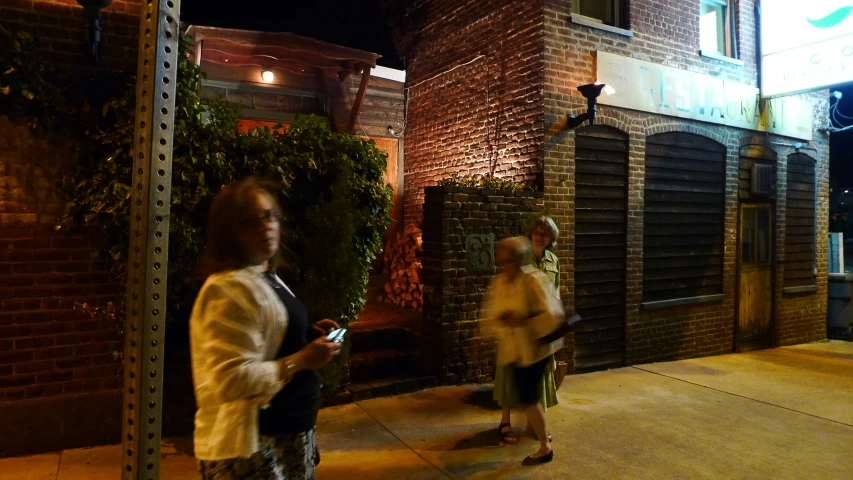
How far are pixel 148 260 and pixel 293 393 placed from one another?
2.28 feet

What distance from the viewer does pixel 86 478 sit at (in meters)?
4.08

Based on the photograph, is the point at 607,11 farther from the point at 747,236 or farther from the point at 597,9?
the point at 747,236

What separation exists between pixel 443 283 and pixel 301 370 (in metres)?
4.33

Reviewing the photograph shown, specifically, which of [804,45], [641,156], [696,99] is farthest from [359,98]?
[804,45]

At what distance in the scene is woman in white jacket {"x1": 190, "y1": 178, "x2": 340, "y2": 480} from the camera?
187 centimetres

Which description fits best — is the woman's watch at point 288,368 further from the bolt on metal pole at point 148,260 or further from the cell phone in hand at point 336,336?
the bolt on metal pole at point 148,260

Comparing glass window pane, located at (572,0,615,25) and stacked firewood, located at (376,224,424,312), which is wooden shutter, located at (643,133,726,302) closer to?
glass window pane, located at (572,0,615,25)

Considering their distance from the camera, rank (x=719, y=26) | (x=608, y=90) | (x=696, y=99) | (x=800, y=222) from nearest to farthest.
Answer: (x=608, y=90) < (x=696, y=99) < (x=719, y=26) < (x=800, y=222)

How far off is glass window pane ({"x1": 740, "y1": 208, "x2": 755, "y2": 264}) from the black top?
8.61 meters

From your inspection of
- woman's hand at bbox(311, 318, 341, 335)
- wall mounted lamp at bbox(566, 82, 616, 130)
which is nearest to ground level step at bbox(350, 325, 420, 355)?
wall mounted lamp at bbox(566, 82, 616, 130)

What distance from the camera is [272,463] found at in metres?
2.02

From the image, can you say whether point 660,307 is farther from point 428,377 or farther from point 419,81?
point 419,81

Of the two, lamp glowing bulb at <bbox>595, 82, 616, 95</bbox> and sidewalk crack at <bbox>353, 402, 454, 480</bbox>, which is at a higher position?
lamp glowing bulb at <bbox>595, 82, 616, 95</bbox>

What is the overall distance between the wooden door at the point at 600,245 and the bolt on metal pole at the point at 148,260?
610 cm
